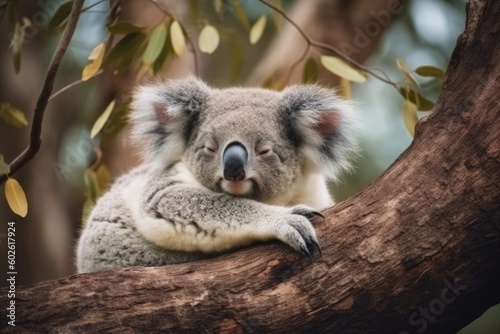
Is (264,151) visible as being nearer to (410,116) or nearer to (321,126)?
(321,126)

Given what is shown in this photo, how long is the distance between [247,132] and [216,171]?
0.89 ft

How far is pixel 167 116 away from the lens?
12.5ft

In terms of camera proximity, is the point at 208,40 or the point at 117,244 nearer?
the point at 117,244

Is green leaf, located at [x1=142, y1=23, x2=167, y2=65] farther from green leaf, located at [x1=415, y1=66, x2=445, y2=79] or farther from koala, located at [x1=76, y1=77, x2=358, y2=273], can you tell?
green leaf, located at [x1=415, y1=66, x2=445, y2=79]

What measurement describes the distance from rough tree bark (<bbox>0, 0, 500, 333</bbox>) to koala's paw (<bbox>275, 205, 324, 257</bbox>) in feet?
0.17

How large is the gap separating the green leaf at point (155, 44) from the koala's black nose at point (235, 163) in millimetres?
1088

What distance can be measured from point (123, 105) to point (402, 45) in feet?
16.0

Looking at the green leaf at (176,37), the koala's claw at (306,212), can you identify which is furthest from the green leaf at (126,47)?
the koala's claw at (306,212)

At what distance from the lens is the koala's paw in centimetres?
283

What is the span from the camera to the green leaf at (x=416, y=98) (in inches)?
161

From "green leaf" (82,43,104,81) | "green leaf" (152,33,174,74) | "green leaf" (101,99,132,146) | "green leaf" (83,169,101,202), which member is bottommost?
"green leaf" (82,43,104,81)
